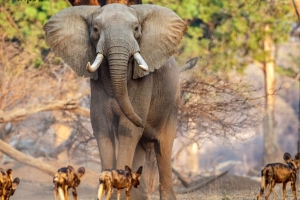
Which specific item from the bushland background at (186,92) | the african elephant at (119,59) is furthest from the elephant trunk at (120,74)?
the bushland background at (186,92)

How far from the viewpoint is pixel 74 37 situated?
12750mm

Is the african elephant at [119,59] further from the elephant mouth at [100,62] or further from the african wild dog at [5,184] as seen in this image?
the african wild dog at [5,184]

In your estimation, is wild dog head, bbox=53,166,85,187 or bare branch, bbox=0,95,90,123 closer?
wild dog head, bbox=53,166,85,187

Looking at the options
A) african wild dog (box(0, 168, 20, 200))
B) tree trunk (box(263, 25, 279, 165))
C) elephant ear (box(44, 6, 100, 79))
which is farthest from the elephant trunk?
tree trunk (box(263, 25, 279, 165))

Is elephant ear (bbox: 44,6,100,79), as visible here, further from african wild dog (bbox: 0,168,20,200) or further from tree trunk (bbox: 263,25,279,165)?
tree trunk (bbox: 263,25,279,165)

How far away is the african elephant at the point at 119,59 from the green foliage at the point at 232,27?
14642 millimetres

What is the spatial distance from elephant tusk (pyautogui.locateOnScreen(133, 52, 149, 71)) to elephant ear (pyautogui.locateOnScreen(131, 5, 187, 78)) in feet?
1.84

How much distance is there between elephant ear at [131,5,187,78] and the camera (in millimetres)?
12781

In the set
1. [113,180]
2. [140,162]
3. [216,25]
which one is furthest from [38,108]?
[216,25]

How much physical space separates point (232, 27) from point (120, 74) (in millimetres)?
18014

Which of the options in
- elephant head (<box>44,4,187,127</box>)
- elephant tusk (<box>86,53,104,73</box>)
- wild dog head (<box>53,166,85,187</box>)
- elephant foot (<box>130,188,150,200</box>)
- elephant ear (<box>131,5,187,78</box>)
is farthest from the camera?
elephant foot (<box>130,188,150,200</box>)

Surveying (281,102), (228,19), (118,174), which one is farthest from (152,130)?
(281,102)

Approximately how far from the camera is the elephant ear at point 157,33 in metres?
12.8

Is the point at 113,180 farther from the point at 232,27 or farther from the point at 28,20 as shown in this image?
the point at 232,27
